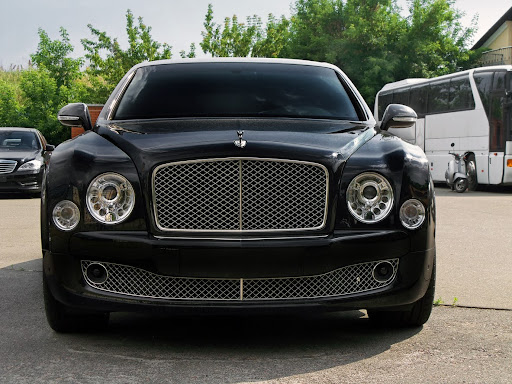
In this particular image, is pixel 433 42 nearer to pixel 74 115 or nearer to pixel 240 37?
pixel 240 37

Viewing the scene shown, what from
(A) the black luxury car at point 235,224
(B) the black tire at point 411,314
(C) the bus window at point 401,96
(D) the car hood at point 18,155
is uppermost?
A: (C) the bus window at point 401,96

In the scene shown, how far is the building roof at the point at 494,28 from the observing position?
5003 centimetres

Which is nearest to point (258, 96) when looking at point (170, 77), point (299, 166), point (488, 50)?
point (170, 77)

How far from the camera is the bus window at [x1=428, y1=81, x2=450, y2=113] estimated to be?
90.4 ft

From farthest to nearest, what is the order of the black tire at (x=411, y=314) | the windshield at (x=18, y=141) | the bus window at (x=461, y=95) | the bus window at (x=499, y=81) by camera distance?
the bus window at (x=461, y=95)
the bus window at (x=499, y=81)
the windshield at (x=18, y=141)
the black tire at (x=411, y=314)

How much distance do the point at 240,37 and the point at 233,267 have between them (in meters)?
53.6

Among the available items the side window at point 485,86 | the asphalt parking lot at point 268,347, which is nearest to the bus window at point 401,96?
the side window at point 485,86

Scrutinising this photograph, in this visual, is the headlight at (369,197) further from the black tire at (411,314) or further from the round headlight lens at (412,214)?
the black tire at (411,314)

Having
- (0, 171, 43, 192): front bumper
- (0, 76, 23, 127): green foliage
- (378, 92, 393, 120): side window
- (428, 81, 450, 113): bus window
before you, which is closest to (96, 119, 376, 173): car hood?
(0, 171, 43, 192): front bumper

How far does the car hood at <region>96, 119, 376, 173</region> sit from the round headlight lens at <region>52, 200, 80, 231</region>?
0.41 meters

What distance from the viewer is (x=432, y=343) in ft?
16.6

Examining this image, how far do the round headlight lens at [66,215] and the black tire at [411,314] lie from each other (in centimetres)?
185

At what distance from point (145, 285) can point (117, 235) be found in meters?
0.30

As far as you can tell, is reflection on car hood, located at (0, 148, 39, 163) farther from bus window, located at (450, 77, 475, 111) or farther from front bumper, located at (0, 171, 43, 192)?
bus window, located at (450, 77, 475, 111)
